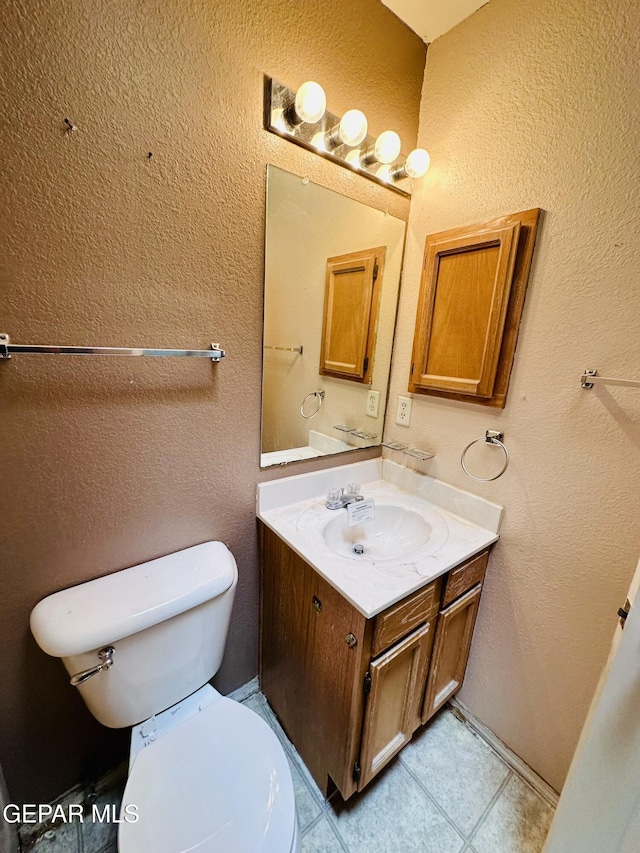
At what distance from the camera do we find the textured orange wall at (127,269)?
0.70 meters

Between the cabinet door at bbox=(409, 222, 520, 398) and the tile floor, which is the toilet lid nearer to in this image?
the tile floor

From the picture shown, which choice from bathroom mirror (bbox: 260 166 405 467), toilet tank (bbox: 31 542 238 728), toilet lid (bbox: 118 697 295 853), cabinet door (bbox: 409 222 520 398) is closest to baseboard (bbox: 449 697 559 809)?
toilet lid (bbox: 118 697 295 853)

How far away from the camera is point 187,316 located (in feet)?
3.03

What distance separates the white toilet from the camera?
684 mm

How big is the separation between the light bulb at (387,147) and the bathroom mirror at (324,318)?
153 millimetres

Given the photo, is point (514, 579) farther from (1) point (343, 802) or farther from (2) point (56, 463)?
(2) point (56, 463)

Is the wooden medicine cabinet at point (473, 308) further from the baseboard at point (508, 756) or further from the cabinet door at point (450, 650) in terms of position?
the baseboard at point (508, 756)

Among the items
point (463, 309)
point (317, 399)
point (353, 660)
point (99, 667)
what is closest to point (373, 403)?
point (317, 399)

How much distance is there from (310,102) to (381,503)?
128 cm

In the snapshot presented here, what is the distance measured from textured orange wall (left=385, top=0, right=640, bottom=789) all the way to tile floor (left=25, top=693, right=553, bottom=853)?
13cm

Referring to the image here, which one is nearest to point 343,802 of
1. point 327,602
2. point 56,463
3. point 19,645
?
point 327,602

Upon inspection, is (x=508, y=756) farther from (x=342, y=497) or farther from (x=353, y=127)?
(x=353, y=127)

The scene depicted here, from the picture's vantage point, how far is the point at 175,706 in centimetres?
95

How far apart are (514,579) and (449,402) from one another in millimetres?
638
